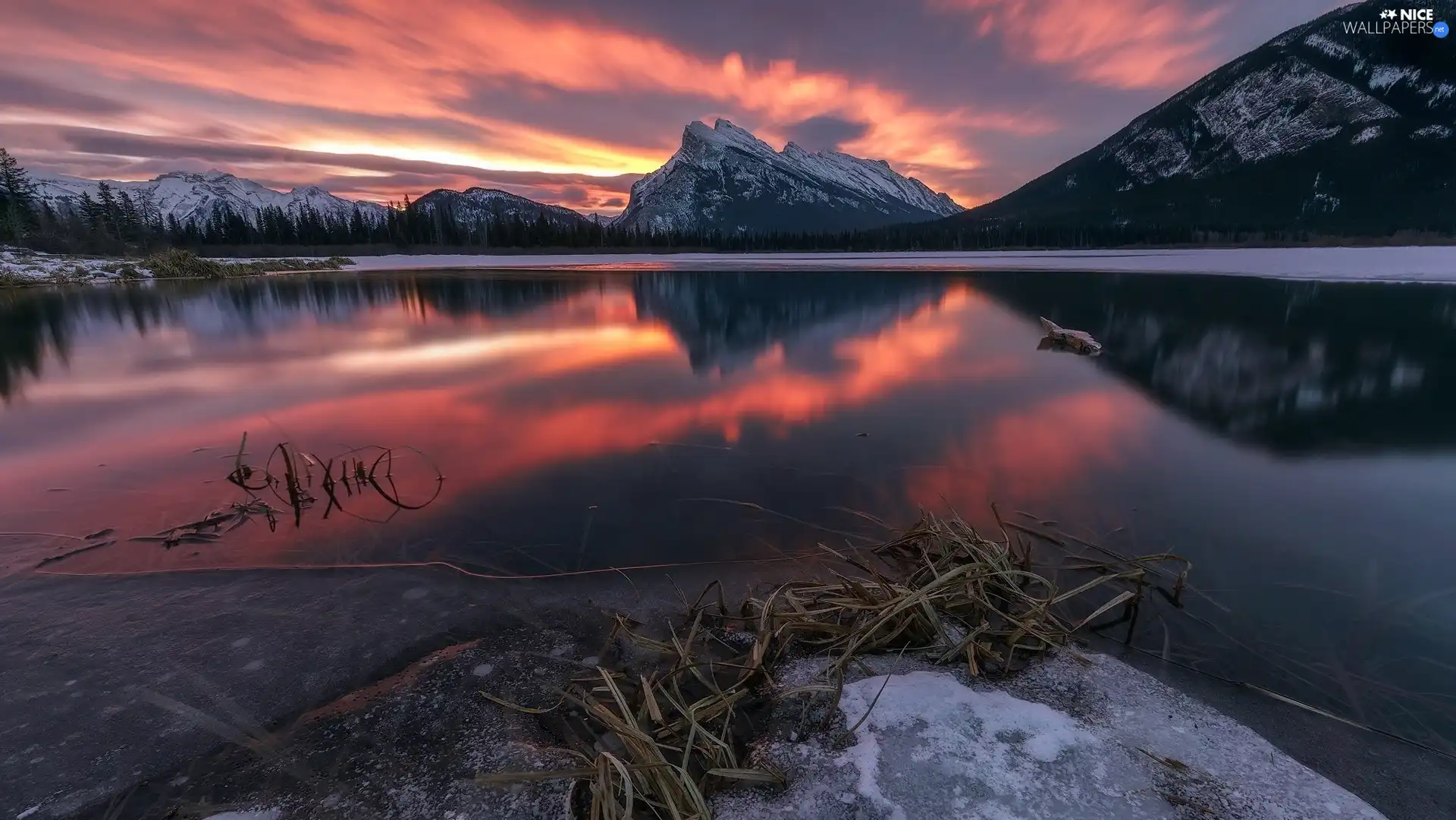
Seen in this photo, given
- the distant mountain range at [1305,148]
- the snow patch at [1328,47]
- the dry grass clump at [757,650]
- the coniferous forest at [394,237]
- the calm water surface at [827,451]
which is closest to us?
the dry grass clump at [757,650]

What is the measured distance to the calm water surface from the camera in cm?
459

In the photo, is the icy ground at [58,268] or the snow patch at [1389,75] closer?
the icy ground at [58,268]

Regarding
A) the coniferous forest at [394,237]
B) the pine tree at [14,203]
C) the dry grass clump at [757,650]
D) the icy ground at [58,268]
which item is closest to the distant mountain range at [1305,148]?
the coniferous forest at [394,237]

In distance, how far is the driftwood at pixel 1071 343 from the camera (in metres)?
14.6

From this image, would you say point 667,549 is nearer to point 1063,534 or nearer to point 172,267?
point 1063,534

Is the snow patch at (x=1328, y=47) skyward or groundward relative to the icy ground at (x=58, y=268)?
skyward

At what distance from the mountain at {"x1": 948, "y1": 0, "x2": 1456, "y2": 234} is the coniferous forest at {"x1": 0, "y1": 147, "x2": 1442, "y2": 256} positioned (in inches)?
1529

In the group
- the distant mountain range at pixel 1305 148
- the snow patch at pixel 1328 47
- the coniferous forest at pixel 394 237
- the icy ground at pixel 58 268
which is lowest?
the icy ground at pixel 58 268

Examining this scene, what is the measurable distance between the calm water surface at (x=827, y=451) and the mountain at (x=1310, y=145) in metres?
152

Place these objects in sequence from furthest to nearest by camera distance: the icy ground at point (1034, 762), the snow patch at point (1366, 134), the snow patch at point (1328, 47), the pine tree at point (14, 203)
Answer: the snow patch at point (1328, 47), the snow patch at point (1366, 134), the pine tree at point (14, 203), the icy ground at point (1034, 762)

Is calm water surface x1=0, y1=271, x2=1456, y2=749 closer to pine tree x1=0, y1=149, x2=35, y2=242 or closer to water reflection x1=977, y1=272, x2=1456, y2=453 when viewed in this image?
water reflection x1=977, y1=272, x2=1456, y2=453

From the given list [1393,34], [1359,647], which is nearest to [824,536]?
[1359,647]

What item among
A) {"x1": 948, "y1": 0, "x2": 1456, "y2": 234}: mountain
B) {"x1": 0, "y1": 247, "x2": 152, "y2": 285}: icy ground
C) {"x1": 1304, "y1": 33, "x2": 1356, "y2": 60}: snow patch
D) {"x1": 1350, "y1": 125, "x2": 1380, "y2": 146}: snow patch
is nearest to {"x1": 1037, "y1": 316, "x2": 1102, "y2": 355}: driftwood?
{"x1": 0, "y1": 247, "x2": 152, "y2": 285}: icy ground

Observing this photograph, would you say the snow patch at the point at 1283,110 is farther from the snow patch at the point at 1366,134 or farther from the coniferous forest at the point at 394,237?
the coniferous forest at the point at 394,237
